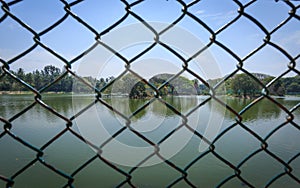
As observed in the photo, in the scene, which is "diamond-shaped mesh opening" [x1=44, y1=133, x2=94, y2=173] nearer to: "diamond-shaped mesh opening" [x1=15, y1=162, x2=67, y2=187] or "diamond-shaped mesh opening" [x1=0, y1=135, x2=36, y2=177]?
"diamond-shaped mesh opening" [x1=15, y1=162, x2=67, y2=187]

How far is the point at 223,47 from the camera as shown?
2.00 feet

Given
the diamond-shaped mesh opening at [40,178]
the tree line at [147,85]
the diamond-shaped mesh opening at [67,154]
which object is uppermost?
the diamond-shaped mesh opening at [67,154]

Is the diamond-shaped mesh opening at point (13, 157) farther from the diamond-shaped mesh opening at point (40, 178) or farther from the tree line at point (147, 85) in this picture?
the tree line at point (147, 85)

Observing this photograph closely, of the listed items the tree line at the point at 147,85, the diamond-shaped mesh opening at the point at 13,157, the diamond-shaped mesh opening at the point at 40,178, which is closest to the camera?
the tree line at the point at 147,85

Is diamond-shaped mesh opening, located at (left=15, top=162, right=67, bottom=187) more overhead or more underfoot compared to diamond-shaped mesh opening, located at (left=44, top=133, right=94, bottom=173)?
more underfoot

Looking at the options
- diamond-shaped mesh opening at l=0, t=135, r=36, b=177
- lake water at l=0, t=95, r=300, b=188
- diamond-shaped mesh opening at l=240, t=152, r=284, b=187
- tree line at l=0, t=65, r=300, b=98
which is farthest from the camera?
diamond-shaped mesh opening at l=0, t=135, r=36, b=177

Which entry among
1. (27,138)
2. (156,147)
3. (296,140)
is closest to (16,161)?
(27,138)

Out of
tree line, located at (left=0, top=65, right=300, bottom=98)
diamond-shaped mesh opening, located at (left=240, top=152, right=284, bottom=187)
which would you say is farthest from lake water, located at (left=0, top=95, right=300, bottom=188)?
tree line, located at (left=0, top=65, right=300, bottom=98)

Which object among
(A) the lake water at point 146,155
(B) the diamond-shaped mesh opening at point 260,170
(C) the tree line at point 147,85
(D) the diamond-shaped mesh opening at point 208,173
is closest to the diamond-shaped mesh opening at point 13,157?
(A) the lake water at point 146,155

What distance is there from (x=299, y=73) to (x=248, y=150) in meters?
7.56

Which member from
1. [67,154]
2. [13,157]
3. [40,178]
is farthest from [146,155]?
[13,157]

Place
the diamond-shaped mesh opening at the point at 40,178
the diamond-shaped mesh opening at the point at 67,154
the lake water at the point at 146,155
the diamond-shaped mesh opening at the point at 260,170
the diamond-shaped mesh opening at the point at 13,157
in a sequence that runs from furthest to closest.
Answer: the diamond-shaped mesh opening at the point at 67,154 < the diamond-shaped mesh opening at the point at 13,157 < the diamond-shaped mesh opening at the point at 260,170 < the lake water at the point at 146,155 < the diamond-shaped mesh opening at the point at 40,178

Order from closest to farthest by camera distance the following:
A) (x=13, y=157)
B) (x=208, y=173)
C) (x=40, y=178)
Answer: (x=40, y=178) → (x=208, y=173) → (x=13, y=157)

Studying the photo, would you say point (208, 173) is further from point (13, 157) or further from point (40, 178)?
point (13, 157)
